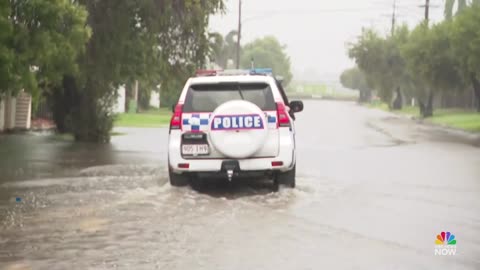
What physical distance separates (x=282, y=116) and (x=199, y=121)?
126cm

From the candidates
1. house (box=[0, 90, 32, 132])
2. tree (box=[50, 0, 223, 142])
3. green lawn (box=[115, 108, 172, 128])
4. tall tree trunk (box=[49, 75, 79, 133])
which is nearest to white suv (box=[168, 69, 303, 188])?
tree (box=[50, 0, 223, 142])

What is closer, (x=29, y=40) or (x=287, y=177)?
(x=287, y=177)

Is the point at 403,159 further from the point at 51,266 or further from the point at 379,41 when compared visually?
the point at 379,41

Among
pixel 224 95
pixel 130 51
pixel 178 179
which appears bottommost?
pixel 178 179

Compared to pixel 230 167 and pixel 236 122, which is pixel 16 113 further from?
pixel 236 122

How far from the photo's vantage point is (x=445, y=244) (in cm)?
788

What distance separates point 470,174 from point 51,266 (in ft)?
34.7

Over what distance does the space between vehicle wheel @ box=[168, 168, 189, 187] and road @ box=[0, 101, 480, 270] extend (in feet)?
0.59

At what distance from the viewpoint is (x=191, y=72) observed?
23.3 metres

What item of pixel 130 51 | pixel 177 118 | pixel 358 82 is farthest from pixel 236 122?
pixel 358 82

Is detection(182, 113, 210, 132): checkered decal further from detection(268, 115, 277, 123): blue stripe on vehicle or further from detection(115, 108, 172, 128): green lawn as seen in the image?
detection(115, 108, 172, 128): green lawn

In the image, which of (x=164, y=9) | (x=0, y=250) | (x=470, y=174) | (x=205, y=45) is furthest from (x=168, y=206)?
(x=205, y=45)

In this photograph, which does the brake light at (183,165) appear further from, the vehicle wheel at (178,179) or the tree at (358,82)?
the tree at (358,82)

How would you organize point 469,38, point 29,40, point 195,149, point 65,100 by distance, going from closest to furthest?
point 195,149 < point 29,40 < point 65,100 < point 469,38
